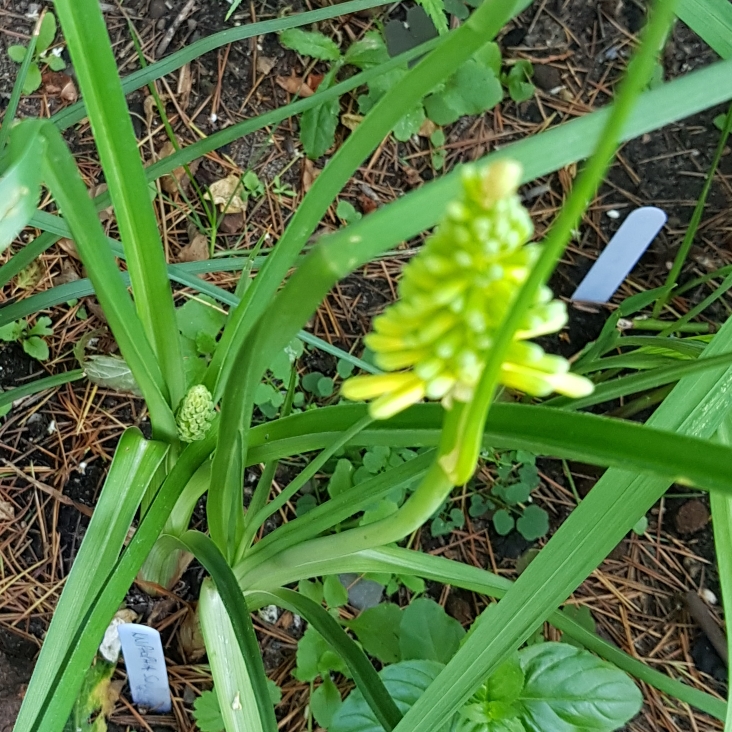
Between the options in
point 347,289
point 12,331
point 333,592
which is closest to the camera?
point 333,592

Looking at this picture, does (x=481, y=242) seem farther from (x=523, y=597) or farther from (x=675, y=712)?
(x=675, y=712)

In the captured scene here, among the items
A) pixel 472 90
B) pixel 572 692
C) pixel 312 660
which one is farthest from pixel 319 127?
pixel 572 692

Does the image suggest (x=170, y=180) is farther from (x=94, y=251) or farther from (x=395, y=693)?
(x=395, y=693)

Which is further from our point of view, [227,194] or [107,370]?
[227,194]

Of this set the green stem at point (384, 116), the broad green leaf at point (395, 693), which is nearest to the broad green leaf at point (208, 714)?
the broad green leaf at point (395, 693)

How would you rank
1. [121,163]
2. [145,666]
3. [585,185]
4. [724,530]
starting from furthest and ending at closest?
[145,666]
[724,530]
[121,163]
[585,185]

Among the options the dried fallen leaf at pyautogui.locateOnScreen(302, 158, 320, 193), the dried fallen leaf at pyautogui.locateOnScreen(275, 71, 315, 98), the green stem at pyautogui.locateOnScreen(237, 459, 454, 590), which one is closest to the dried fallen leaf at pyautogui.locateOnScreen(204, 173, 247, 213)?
the dried fallen leaf at pyautogui.locateOnScreen(302, 158, 320, 193)
